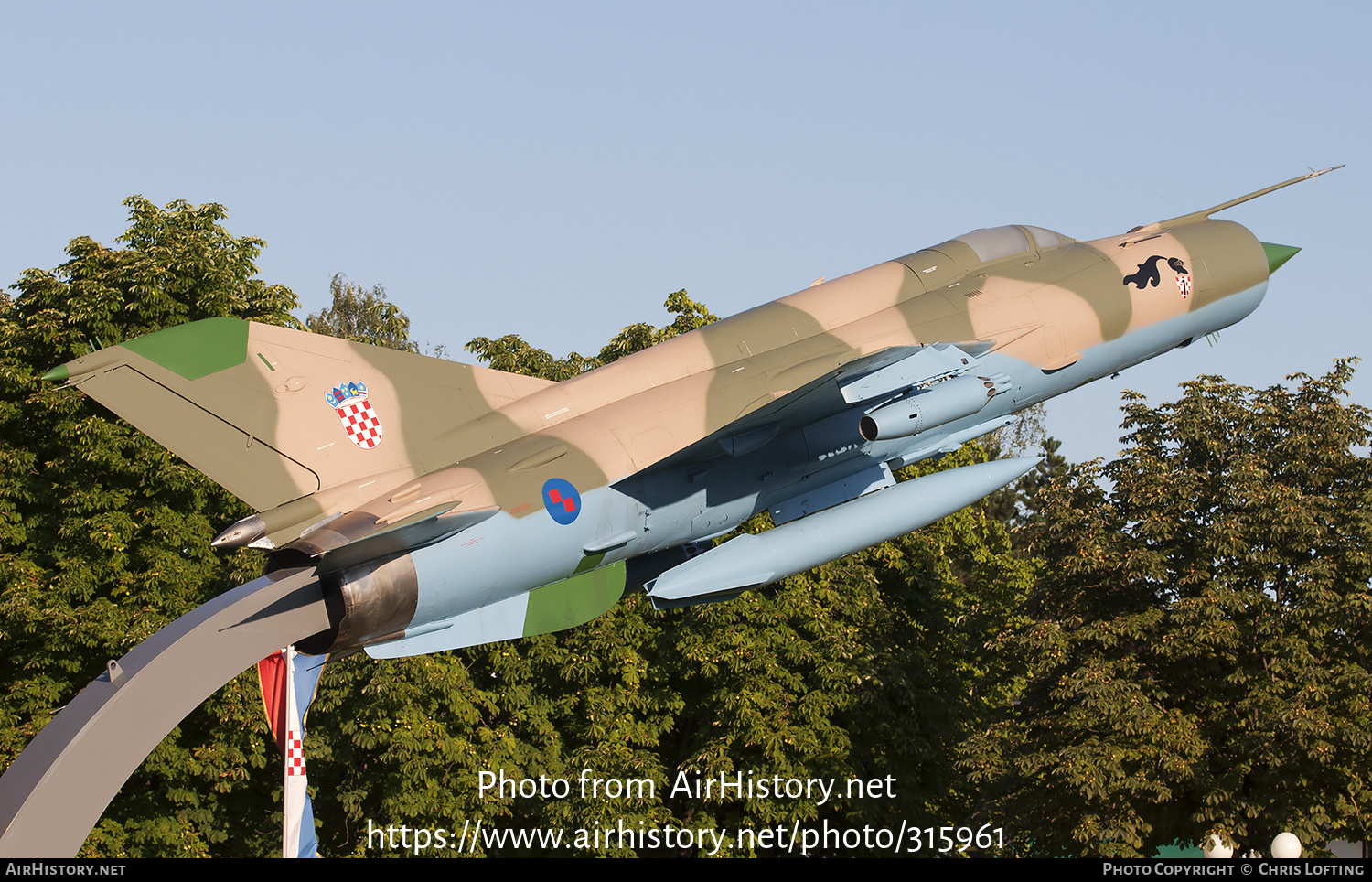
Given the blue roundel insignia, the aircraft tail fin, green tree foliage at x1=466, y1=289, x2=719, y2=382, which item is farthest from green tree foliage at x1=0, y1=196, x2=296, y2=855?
the blue roundel insignia

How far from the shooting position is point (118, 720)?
10016mm

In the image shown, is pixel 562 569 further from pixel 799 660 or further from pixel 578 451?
pixel 799 660

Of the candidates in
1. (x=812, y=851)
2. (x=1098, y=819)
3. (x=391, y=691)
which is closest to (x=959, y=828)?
(x=812, y=851)

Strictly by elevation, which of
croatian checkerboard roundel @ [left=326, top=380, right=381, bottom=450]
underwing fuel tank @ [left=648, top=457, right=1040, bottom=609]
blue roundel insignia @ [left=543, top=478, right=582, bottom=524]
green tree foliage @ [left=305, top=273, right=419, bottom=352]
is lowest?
underwing fuel tank @ [left=648, top=457, right=1040, bottom=609]

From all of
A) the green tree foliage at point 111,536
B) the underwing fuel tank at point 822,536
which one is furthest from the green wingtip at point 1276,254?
the green tree foliage at point 111,536

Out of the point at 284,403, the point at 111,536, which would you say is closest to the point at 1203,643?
the point at 284,403

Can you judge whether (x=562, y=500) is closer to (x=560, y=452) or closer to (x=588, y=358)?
(x=560, y=452)

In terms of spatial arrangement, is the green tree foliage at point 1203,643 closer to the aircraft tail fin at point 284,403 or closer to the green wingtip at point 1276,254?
the green wingtip at point 1276,254

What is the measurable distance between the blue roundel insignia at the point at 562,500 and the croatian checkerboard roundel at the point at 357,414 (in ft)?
6.00

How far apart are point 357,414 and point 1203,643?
16407 millimetres

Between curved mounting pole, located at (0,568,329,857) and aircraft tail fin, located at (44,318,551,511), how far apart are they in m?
1.45

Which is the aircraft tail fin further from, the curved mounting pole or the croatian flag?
the croatian flag

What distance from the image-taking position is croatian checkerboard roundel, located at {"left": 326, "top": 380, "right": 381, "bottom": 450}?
12.7 meters

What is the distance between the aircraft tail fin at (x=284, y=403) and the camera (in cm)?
1149
